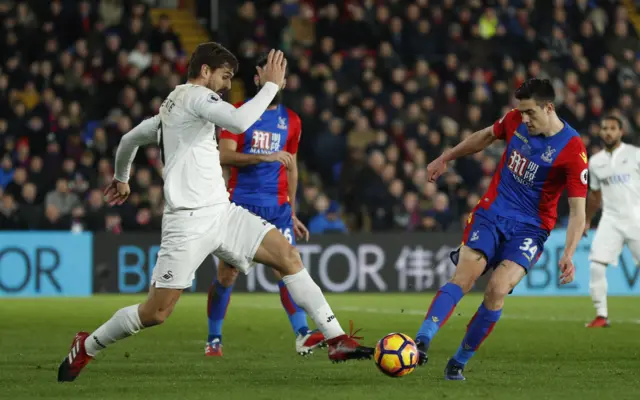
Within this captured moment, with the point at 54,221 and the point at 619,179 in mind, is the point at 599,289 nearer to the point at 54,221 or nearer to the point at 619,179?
the point at 619,179

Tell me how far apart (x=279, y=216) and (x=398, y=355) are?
9.58 ft

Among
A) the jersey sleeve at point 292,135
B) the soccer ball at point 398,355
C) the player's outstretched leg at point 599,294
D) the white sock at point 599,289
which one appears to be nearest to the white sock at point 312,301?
the soccer ball at point 398,355

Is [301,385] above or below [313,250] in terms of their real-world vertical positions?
above

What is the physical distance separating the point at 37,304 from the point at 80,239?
7.00 feet

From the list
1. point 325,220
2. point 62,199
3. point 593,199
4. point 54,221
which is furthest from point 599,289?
point 62,199

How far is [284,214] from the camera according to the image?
33.7ft

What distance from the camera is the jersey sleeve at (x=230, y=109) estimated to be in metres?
7.47

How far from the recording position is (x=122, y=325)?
311 inches

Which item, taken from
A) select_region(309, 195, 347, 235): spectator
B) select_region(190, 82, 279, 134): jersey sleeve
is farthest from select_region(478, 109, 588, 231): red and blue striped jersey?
select_region(309, 195, 347, 235): spectator

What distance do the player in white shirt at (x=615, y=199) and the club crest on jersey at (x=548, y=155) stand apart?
5776 millimetres

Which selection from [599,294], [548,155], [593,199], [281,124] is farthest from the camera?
[593,199]

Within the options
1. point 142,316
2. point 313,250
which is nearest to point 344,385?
point 142,316

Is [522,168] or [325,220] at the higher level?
[522,168]

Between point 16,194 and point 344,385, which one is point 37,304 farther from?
point 344,385
